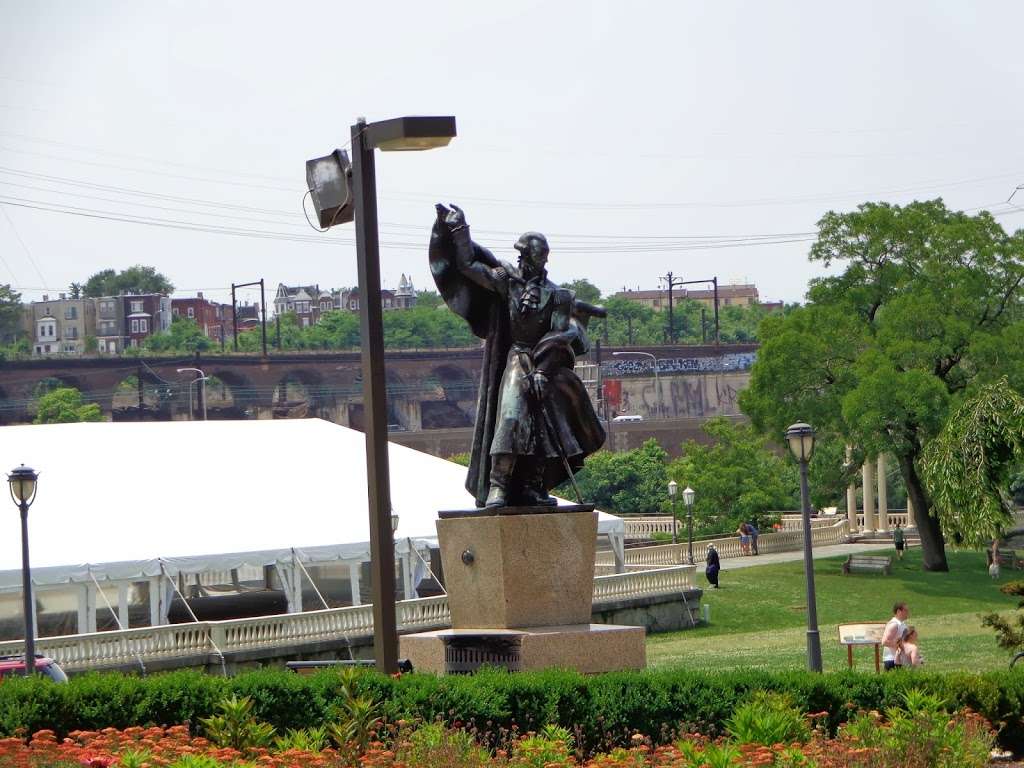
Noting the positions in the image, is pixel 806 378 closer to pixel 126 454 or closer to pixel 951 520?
pixel 126 454

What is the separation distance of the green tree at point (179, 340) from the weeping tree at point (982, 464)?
14013cm

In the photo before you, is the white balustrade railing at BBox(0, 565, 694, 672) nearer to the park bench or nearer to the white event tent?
the white event tent

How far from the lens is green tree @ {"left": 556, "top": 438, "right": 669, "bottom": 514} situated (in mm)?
79125

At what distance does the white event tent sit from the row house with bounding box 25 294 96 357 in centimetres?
15282

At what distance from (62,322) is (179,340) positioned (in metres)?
34.6

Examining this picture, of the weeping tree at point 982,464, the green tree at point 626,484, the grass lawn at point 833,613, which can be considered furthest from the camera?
the green tree at point 626,484

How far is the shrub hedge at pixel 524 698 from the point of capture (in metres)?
11.3

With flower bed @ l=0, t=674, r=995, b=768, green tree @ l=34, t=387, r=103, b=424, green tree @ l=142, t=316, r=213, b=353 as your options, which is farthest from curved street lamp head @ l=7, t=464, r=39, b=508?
green tree @ l=142, t=316, r=213, b=353

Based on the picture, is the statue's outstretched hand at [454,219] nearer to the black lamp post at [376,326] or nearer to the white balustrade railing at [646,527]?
the black lamp post at [376,326]

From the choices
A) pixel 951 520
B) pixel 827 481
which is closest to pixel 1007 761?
pixel 951 520

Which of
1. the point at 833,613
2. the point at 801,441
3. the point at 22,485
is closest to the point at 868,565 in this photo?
the point at 833,613

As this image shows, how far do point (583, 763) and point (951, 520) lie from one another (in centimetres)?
1330

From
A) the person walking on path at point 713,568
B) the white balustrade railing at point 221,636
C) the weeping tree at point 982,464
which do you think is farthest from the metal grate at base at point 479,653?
the person walking on path at point 713,568

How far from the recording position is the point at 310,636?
34.2 metres
